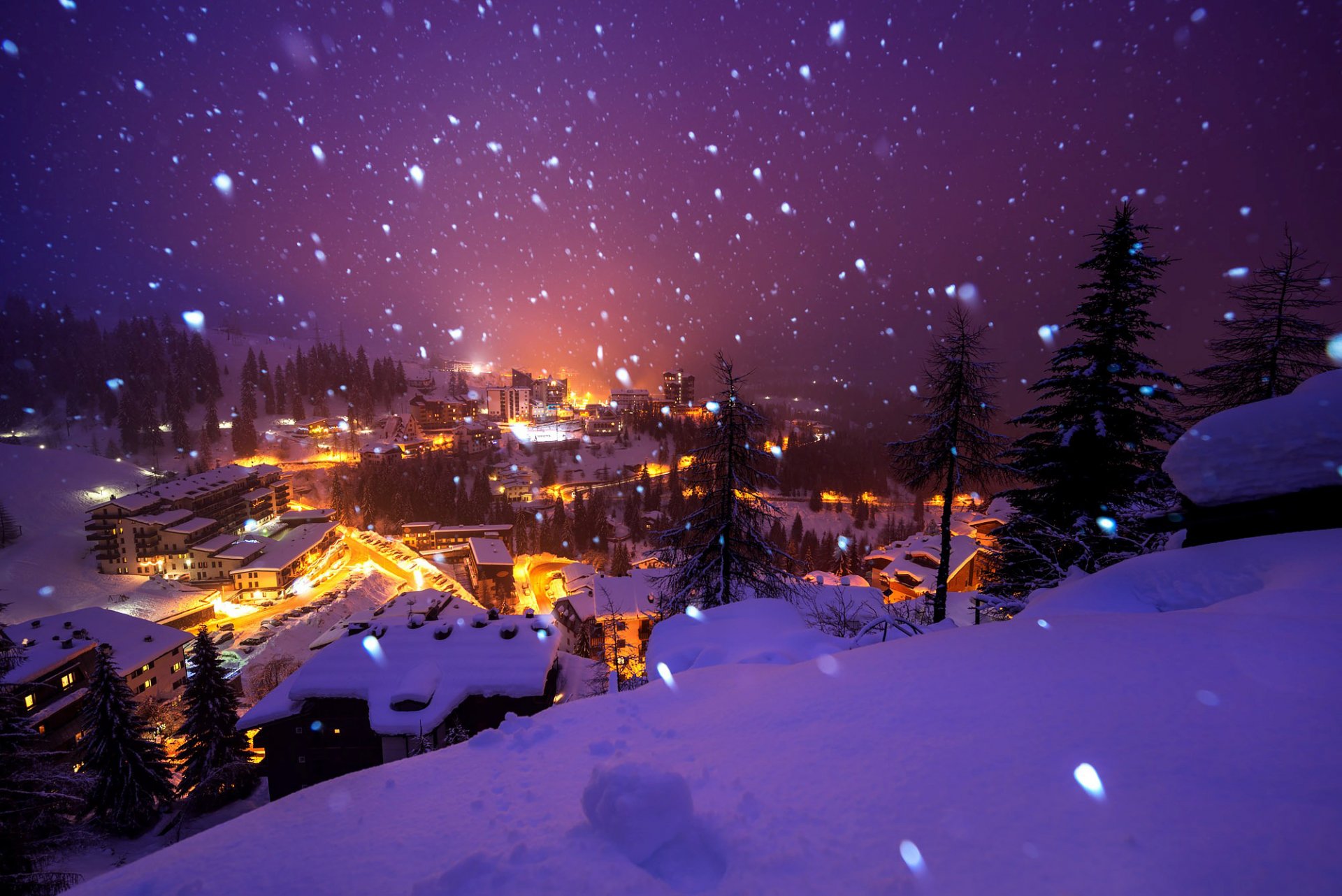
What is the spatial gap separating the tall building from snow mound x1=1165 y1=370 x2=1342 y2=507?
140m

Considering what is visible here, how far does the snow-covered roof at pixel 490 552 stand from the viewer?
170 feet

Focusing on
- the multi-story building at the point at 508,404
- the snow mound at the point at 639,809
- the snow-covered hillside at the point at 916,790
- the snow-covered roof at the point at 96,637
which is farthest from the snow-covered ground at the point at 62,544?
the multi-story building at the point at 508,404

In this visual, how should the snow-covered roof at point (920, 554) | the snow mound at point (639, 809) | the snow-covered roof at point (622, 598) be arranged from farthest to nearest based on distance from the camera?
the snow-covered roof at point (920, 554), the snow-covered roof at point (622, 598), the snow mound at point (639, 809)

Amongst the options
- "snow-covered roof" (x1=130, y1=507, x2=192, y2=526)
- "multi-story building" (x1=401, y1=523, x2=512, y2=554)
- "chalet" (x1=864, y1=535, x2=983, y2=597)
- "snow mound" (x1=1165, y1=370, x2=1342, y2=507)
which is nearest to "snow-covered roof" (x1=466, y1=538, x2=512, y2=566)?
"multi-story building" (x1=401, y1=523, x2=512, y2=554)

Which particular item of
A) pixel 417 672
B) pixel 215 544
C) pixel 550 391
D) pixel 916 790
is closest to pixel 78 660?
pixel 417 672

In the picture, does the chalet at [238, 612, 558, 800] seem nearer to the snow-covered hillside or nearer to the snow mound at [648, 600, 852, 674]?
the snow mound at [648, 600, 852, 674]

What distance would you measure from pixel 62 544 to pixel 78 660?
42947 mm

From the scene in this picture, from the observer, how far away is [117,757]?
1884 cm

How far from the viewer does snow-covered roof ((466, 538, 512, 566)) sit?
5194 cm

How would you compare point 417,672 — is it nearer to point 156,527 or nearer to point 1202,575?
point 1202,575

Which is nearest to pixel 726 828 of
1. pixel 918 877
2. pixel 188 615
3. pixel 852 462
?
pixel 918 877

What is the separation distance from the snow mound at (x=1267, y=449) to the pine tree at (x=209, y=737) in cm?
3106

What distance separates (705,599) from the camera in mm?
15930

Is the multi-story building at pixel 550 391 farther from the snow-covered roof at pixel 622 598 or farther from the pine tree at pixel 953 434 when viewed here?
the pine tree at pixel 953 434
